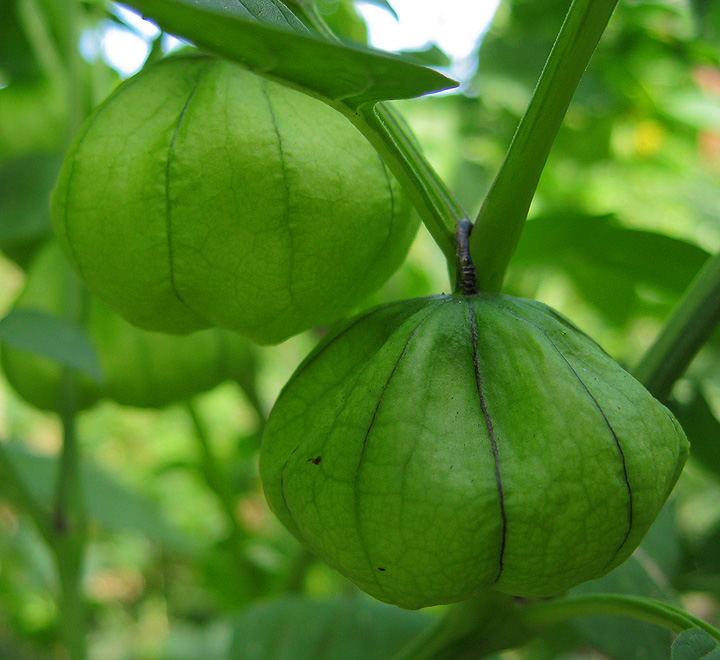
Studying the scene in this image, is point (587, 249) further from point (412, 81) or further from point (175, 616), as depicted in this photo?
point (175, 616)

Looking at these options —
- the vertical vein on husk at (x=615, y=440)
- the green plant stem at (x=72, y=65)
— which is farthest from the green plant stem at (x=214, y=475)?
the vertical vein on husk at (x=615, y=440)

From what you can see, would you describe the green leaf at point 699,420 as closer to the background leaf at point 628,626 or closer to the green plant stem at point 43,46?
the background leaf at point 628,626

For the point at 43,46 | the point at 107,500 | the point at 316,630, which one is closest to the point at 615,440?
the point at 316,630

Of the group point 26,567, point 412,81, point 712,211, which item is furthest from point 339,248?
point 26,567

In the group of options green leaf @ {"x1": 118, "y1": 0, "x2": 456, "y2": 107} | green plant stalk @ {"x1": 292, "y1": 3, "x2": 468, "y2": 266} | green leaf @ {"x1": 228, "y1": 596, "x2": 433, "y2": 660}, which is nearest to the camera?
green leaf @ {"x1": 118, "y1": 0, "x2": 456, "y2": 107}

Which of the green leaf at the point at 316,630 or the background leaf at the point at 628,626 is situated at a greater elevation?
the background leaf at the point at 628,626

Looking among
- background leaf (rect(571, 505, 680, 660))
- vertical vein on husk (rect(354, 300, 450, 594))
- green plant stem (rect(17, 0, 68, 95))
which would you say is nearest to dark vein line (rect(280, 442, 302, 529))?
vertical vein on husk (rect(354, 300, 450, 594))

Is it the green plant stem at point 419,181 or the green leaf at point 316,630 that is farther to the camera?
the green leaf at point 316,630

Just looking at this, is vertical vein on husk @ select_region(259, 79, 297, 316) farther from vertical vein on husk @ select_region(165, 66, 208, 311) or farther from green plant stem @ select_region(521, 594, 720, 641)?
green plant stem @ select_region(521, 594, 720, 641)
